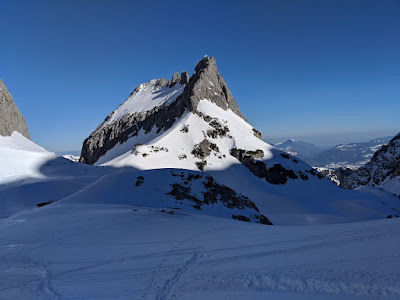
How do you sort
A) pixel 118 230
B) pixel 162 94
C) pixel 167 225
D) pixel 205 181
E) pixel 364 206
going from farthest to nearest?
pixel 162 94 < pixel 364 206 < pixel 205 181 < pixel 167 225 < pixel 118 230

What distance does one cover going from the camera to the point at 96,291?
5629mm

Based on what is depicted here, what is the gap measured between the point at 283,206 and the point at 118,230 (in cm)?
4297

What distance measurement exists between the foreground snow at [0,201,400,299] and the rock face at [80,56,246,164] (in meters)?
66.1

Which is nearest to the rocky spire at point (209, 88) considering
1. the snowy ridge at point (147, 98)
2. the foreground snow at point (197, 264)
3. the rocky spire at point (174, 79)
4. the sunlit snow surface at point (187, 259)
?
the snowy ridge at point (147, 98)

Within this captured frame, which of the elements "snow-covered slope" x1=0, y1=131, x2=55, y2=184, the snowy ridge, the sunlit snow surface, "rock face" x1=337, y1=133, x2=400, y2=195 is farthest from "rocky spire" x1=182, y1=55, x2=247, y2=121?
"rock face" x1=337, y1=133, x2=400, y2=195

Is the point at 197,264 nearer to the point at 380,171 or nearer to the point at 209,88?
the point at 209,88

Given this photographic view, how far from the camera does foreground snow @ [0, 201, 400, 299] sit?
514 cm

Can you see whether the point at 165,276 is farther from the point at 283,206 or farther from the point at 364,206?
the point at 364,206

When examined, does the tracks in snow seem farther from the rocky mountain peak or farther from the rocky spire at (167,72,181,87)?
the rocky spire at (167,72,181,87)

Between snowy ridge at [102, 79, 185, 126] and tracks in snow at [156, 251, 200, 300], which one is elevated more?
snowy ridge at [102, 79, 185, 126]

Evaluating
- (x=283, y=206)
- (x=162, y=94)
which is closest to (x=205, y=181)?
(x=283, y=206)

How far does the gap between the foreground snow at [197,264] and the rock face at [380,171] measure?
121 metres

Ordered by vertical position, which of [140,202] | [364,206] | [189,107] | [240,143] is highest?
[189,107]

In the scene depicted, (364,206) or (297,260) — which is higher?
(297,260)
